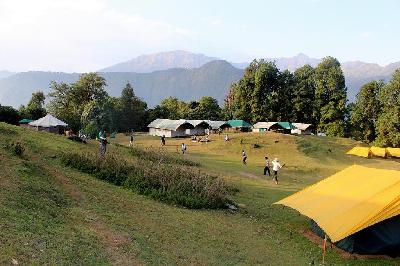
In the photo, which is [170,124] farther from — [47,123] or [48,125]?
[48,125]

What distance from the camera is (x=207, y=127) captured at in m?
99.4

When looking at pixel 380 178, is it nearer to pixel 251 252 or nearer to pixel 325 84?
pixel 251 252

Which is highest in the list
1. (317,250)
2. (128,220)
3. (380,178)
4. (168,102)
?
(168,102)

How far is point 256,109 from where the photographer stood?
102125mm

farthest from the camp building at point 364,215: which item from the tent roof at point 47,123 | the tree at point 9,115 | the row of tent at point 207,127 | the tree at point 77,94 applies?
the tree at point 77,94

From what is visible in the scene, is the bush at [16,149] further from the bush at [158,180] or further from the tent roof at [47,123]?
the tent roof at [47,123]

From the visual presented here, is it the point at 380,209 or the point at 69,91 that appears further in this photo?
the point at 69,91

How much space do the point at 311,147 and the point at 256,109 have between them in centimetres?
3403

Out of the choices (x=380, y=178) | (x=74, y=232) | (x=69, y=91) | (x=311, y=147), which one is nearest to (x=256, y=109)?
(x=311, y=147)

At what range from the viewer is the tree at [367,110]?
87.0m

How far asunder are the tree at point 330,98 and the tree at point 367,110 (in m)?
3.81

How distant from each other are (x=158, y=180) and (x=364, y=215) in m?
12.0

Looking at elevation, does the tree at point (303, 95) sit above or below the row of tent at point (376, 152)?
above

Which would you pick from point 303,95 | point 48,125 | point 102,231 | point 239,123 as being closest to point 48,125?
point 48,125
